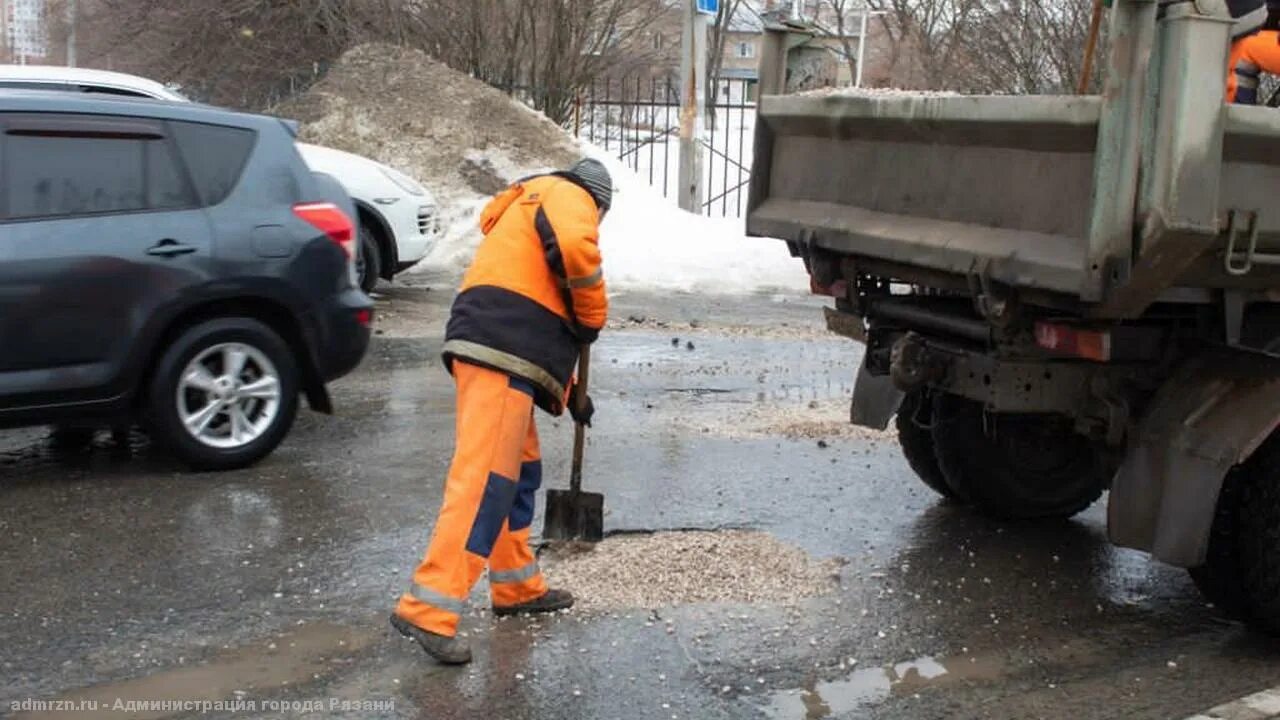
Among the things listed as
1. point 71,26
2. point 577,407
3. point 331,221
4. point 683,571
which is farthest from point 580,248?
point 71,26

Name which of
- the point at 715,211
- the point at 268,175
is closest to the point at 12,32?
the point at 715,211

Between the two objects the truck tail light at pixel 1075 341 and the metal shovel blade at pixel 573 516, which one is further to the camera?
the metal shovel blade at pixel 573 516

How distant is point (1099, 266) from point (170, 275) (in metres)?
4.24

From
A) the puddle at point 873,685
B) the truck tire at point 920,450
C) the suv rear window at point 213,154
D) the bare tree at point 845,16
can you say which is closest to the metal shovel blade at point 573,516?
the puddle at point 873,685

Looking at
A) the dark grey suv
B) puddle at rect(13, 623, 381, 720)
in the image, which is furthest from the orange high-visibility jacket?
the dark grey suv

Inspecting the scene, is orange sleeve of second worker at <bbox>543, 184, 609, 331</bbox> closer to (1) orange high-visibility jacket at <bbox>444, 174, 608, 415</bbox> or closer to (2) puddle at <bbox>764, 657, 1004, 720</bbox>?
(1) orange high-visibility jacket at <bbox>444, 174, 608, 415</bbox>

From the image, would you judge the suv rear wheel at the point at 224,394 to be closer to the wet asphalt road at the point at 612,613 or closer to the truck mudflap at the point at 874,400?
the wet asphalt road at the point at 612,613

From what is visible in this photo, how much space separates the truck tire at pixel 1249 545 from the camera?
4.79 meters

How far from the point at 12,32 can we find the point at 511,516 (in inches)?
1544

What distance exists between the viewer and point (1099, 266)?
13.8ft

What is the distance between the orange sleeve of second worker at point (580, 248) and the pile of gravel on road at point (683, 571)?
1.13 m

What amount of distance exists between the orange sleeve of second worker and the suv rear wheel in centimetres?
270

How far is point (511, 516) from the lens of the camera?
16.3 ft

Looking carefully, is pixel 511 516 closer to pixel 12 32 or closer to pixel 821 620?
pixel 821 620
